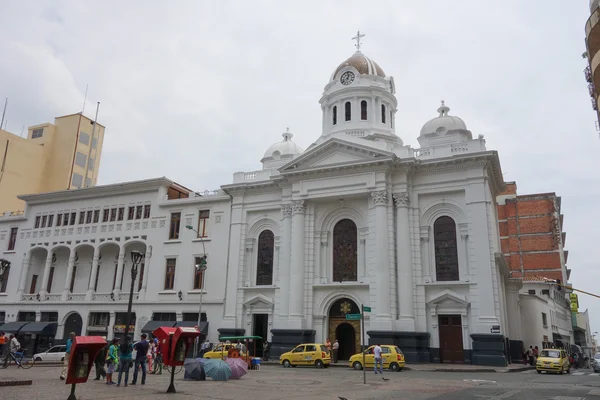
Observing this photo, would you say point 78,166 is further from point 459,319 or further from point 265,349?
point 459,319

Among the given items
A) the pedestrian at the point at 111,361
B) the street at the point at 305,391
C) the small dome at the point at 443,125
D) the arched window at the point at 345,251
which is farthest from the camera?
the small dome at the point at 443,125

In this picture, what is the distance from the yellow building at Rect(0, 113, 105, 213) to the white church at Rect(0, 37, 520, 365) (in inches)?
485

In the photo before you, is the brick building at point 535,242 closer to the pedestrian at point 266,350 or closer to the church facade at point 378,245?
the church facade at point 378,245

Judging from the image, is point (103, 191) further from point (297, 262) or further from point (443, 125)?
point (443, 125)

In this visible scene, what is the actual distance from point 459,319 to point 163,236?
24.9 meters

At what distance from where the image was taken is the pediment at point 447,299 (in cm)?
3203

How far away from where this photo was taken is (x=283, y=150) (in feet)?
147

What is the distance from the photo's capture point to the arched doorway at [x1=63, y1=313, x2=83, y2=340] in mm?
43312

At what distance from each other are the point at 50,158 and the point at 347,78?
42050mm

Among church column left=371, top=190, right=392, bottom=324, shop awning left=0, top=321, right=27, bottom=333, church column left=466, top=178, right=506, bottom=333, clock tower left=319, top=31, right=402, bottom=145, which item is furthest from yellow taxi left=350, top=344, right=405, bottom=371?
shop awning left=0, top=321, right=27, bottom=333

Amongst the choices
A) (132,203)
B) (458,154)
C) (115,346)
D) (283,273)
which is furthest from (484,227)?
(132,203)

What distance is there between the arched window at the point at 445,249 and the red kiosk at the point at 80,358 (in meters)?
25.7

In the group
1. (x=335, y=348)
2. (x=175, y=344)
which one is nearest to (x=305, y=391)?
(x=175, y=344)

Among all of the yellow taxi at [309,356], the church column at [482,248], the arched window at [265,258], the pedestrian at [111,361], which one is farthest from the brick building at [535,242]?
the pedestrian at [111,361]
